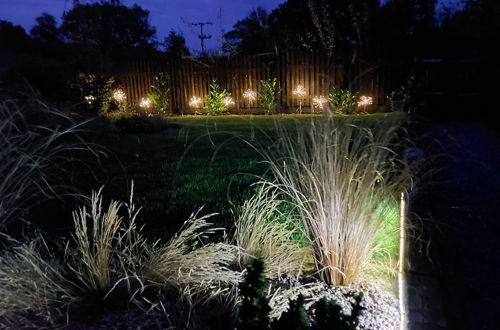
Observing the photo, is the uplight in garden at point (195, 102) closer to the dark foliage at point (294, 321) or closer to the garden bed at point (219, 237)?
the garden bed at point (219, 237)

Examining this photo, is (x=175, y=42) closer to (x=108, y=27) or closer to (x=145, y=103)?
(x=108, y=27)

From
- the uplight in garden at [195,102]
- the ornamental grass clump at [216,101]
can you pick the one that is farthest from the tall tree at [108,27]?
the ornamental grass clump at [216,101]

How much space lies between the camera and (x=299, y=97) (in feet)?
38.2

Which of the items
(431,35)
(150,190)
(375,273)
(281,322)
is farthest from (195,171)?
(431,35)

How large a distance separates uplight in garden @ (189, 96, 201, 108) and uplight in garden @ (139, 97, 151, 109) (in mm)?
1554

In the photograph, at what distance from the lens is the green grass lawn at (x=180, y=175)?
3.48 meters

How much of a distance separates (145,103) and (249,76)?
12.2 feet

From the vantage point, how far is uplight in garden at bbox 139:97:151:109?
13344mm

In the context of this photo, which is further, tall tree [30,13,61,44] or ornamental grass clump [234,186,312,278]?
tall tree [30,13,61,44]

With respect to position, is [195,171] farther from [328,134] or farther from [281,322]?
[281,322]

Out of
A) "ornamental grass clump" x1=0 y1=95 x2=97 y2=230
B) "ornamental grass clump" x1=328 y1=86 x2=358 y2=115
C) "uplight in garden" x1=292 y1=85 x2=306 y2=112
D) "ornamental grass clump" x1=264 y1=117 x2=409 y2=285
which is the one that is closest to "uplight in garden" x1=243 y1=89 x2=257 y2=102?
"uplight in garden" x1=292 y1=85 x2=306 y2=112

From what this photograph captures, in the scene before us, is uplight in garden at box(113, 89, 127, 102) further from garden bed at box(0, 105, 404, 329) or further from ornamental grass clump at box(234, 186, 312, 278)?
ornamental grass clump at box(234, 186, 312, 278)

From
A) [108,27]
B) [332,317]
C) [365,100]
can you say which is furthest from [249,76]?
[108,27]

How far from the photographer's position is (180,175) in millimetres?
5066
